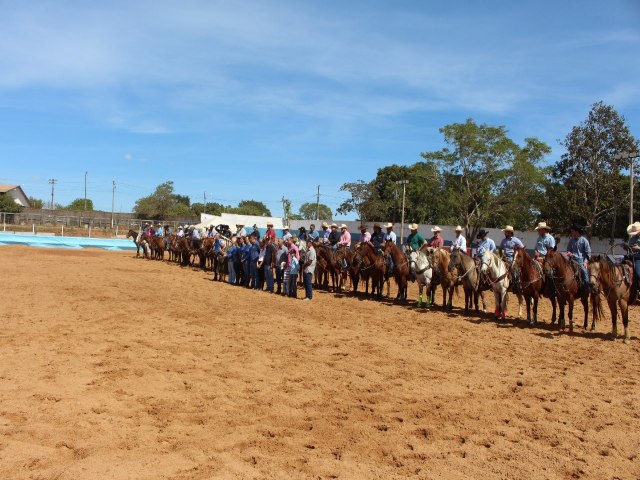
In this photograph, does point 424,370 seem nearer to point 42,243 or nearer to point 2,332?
point 2,332

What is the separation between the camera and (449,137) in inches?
1891

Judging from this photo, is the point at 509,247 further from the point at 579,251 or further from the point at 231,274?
the point at 231,274

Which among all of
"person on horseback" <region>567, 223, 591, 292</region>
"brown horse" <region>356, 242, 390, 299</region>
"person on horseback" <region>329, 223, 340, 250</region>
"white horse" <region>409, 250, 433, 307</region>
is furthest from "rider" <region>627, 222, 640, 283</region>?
"person on horseback" <region>329, 223, 340, 250</region>

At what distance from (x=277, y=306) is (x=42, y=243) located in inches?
1204

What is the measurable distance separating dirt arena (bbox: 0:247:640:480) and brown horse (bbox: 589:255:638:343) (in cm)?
76

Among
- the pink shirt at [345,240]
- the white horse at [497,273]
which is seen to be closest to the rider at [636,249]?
the white horse at [497,273]

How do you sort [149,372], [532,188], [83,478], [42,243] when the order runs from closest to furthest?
[83,478]
[149,372]
[42,243]
[532,188]

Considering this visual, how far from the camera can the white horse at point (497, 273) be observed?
12.9 metres

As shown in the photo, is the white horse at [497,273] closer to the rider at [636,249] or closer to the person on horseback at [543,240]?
the person on horseback at [543,240]

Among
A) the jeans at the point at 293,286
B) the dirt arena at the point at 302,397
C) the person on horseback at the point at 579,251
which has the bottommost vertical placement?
the dirt arena at the point at 302,397

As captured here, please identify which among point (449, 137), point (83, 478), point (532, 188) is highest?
point (449, 137)

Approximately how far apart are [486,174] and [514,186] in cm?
274

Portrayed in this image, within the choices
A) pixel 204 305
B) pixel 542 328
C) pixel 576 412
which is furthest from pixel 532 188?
pixel 576 412

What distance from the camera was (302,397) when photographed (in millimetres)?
6594
